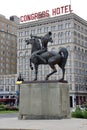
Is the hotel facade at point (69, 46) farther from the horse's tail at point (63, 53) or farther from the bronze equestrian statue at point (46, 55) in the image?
the horse's tail at point (63, 53)

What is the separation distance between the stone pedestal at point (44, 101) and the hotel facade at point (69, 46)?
313 feet

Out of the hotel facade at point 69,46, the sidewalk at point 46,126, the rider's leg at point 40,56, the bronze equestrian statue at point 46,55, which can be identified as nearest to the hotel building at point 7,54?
the hotel facade at point 69,46

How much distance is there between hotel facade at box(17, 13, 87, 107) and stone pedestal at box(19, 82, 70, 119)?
95.3 metres

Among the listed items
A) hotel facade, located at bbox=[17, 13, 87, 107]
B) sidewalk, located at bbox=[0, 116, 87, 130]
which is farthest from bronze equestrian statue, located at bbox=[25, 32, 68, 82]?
hotel facade, located at bbox=[17, 13, 87, 107]

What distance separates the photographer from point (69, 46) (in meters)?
120

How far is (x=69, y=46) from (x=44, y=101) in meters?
101

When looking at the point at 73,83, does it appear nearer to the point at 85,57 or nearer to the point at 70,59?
the point at 70,59

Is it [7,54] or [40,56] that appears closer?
[40,56]

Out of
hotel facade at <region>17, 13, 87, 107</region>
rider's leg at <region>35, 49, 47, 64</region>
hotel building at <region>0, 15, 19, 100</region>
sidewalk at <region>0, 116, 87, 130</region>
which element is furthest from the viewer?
hotel building at <region>0, 15, 19, 100</region>

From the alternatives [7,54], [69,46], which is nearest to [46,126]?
[69,46]

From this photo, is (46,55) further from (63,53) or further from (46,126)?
(46,126)

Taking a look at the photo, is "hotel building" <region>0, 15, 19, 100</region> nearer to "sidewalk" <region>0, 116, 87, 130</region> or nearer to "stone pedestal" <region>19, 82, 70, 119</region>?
"stone pedestal" <region>19, 82, 70, 119</region>

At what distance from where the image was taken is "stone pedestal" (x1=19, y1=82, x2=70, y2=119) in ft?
67.3

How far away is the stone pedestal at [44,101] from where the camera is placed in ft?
67.3
